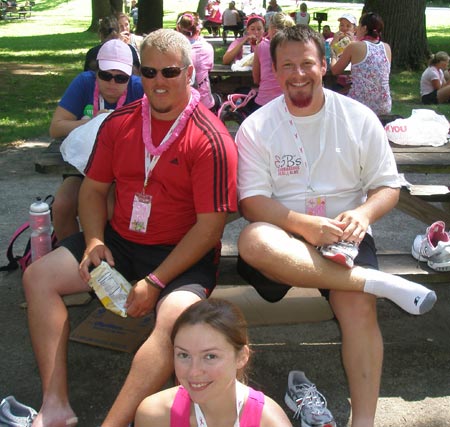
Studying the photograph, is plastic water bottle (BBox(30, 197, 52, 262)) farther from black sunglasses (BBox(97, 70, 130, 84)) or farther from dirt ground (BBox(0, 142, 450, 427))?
black sunglasses (BBox(97, 70, 130, 84))

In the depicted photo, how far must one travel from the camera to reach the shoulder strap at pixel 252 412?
2.36 meters

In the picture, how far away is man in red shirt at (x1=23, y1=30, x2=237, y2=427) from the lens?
2961 mm

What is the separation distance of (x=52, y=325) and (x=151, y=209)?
2.16 feet

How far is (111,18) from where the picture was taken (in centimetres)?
771

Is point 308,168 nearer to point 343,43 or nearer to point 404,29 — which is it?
point 343,43

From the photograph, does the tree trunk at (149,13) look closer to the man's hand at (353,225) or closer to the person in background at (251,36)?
the person in background at (251,36)

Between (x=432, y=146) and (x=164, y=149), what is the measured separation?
1.81 meters

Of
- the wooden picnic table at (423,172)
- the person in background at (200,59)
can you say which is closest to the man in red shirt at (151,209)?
the wooden picnic table at (423,172)

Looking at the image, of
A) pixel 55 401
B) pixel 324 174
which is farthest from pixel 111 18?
pixel 55 401

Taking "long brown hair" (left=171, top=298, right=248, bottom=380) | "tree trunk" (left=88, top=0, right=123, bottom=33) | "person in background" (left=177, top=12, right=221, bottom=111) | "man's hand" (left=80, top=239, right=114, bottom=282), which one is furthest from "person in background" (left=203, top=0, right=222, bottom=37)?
"long brown hair" (left=171, top=298, right=248, bottom=380)

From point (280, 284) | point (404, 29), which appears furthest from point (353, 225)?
point (404, 29)

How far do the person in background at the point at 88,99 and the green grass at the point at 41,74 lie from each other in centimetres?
417

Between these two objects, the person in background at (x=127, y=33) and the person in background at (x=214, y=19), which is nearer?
the person in background at (x=127, y=33)

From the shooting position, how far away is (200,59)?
785 centimetres
